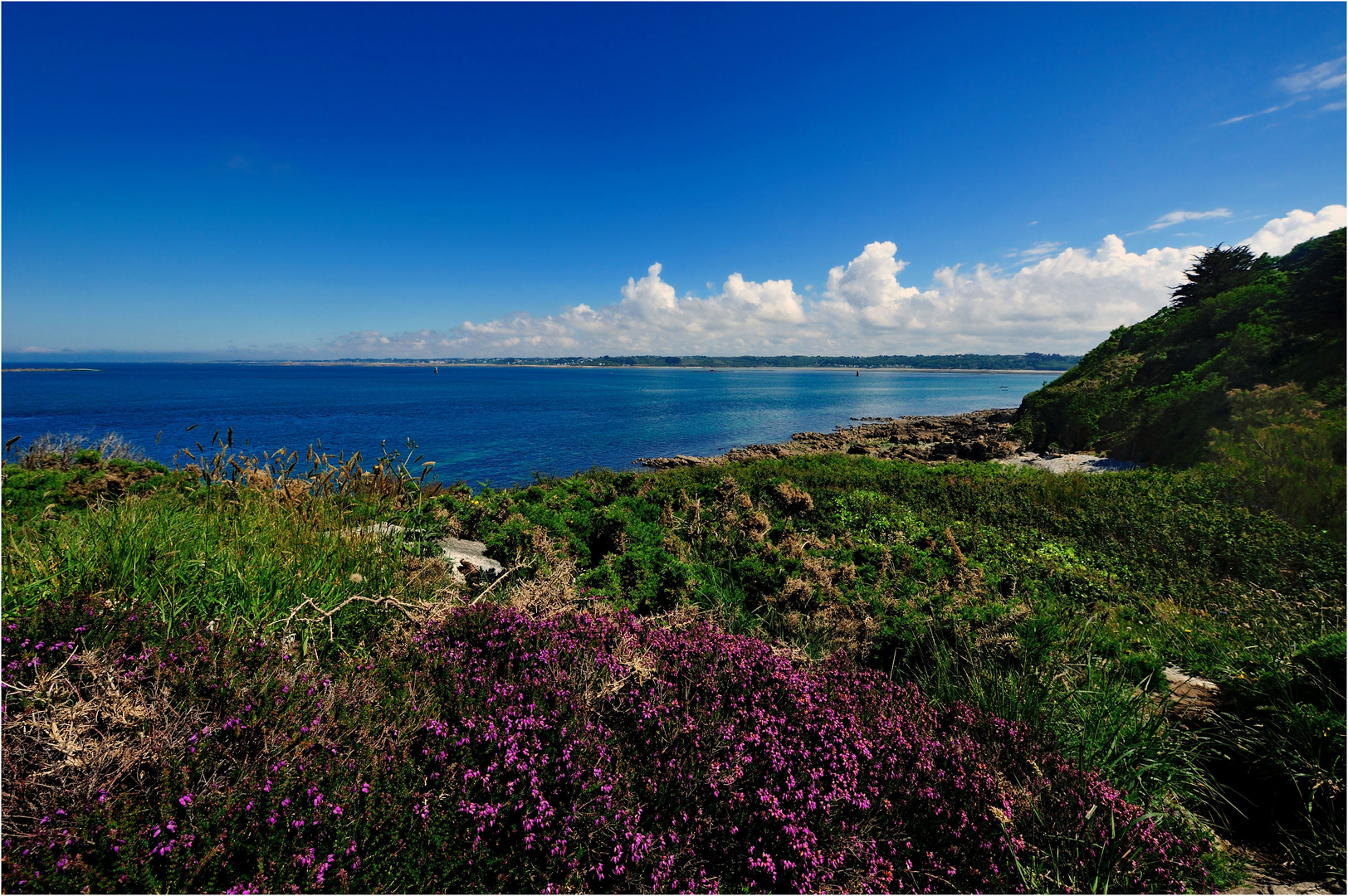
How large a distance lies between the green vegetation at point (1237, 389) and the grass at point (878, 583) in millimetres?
1191

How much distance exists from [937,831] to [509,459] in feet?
104

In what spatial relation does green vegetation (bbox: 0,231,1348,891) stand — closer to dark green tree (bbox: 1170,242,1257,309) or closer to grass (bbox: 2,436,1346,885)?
grass (bbox: 2,436,1346,885)

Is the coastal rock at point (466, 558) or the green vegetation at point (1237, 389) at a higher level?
the green vegetation at point (1237, 389)

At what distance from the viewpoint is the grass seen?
11.1ft

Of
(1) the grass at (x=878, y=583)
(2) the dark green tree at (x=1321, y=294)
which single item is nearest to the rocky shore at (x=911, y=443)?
(2) the dark green tree at (x=1321, y=294)

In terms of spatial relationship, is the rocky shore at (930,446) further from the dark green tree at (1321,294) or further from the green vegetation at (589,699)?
the green vegetation at (589,699)

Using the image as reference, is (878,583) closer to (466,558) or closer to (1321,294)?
(466,558)

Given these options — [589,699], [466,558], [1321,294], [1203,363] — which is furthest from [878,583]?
[1203,363]

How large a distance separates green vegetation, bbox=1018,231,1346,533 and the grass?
46.9 inches

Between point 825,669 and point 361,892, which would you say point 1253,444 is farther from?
point 361,892

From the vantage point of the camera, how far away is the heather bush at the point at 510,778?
1920 millimetres

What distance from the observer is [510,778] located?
239cm

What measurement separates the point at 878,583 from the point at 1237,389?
61.4ft

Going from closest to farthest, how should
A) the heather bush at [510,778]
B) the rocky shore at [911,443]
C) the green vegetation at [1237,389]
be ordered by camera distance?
the heather bush at [510,778] < the green vegetation at [1237,389] < the rocky shore at [911,443]
